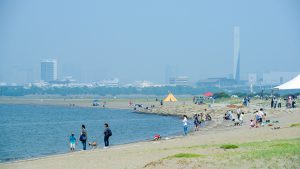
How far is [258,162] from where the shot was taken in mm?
15477

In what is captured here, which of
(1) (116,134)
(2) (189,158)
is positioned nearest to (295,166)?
(2) (189,158)

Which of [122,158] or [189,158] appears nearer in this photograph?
[189,158]

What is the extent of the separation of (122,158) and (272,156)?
17.0ft

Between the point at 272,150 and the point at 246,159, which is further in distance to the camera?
the point at 272,150

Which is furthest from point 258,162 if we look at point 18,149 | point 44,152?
point 18,149

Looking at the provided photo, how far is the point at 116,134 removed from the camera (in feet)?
134

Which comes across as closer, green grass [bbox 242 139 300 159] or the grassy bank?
the grassy bank

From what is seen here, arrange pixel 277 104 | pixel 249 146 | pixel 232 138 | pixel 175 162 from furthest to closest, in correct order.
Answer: pixel 277 104 → pixel 232 138 → pixel 249 146 → pixel 175 162

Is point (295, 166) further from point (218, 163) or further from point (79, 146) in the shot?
point (79, 146)

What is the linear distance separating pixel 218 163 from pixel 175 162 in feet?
3.82

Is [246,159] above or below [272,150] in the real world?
below

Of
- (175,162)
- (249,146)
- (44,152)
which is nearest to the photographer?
(175,162)

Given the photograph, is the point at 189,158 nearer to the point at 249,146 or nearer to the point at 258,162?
the point at 258,162

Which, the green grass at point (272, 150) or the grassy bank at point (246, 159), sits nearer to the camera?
the grassy bank at point (246, 159)
